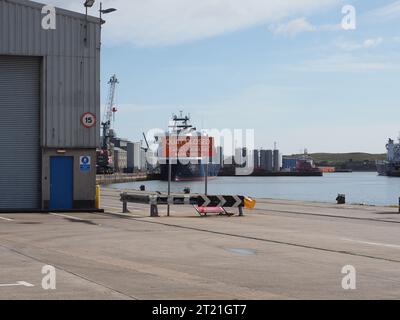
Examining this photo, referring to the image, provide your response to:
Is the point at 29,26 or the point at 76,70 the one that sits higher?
the point at 29,26

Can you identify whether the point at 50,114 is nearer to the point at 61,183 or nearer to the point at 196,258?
the point at 61,183

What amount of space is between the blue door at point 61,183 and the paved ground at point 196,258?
15.2 ft

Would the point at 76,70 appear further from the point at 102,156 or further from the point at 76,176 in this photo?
the point at 102,156

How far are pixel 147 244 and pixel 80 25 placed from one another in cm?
1584

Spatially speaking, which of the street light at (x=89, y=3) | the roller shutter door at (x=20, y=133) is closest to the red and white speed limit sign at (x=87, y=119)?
the roller shutter door at (x=20, y=133)

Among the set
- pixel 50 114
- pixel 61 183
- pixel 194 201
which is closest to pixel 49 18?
pixel 50 114

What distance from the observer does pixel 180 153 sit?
29844 millimetres

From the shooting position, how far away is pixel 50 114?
2945cm

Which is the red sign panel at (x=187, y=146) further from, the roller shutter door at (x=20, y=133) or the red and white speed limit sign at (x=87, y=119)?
the roller shutter door at (x=20, y=133)

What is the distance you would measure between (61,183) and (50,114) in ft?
10.3

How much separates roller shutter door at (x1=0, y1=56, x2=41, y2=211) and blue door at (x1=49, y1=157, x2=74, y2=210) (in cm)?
70

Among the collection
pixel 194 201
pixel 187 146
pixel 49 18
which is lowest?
pixel 194 201
